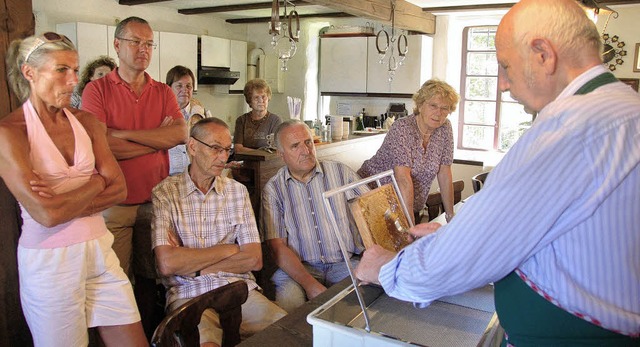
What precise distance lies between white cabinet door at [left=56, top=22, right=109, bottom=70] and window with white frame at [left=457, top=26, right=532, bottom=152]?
3930 millimetres

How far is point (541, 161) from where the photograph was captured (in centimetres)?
85

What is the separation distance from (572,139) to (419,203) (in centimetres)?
241

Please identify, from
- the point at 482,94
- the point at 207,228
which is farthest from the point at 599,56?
the point at 482,94

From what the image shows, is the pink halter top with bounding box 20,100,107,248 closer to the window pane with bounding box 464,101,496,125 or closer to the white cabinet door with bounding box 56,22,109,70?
the white cabinet door with bounding box 56,22,109,70

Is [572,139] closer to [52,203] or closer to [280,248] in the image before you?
[52,203]

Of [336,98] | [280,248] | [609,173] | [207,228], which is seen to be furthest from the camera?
[336,98]

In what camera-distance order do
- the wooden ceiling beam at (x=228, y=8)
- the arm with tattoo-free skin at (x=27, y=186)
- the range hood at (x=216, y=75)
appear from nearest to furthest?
the arm with tattoo-free skin at (x=27, y=186) → the wooden ceiling beam at (x=228, y=8) → the range hood at (x=216, y=75)

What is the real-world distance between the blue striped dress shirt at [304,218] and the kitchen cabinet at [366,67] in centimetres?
394

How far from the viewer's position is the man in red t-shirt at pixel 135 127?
2.31 metres

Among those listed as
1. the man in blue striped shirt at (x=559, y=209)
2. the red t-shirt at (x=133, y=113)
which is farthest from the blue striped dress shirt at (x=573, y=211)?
the red t-shirt at (x=133, y=113)

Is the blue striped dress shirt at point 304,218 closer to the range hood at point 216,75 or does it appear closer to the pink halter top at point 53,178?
the pink halter top at point 53,178

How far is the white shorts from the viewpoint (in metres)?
1.71

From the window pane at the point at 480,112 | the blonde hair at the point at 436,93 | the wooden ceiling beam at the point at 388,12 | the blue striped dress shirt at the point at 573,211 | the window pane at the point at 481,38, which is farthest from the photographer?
the window pane at the point at 480,112

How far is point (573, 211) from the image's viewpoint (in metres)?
0.85
